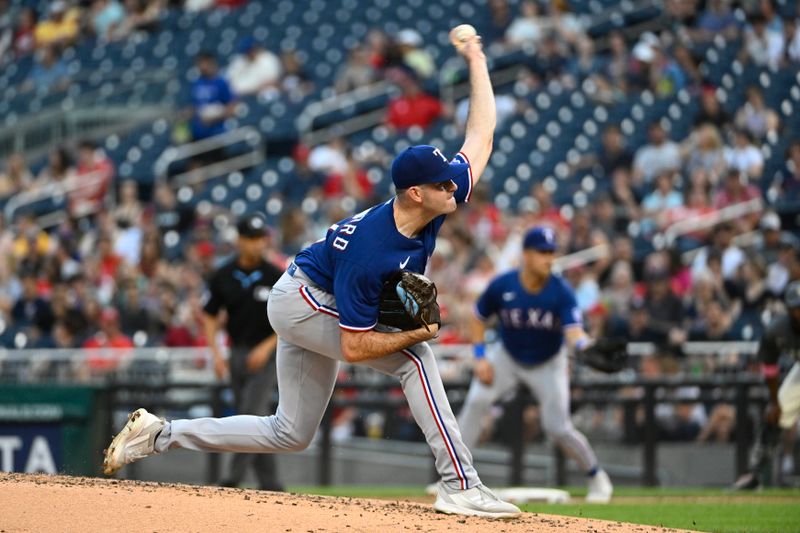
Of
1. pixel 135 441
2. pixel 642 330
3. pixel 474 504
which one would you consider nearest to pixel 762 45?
pixel 642 330

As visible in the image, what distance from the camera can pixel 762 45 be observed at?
57.0 ft

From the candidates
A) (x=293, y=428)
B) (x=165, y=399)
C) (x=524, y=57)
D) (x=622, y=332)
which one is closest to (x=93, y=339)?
(x=165, y=399)

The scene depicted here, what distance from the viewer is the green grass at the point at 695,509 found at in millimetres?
8102

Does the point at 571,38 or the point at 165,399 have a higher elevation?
the point at 571,38

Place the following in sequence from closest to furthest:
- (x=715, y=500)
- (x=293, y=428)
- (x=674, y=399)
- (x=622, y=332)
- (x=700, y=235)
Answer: (x=293, y=428) < (x=715, y=500) < (x=674, y=399) < (x=622, y=332) < (x=700, y=235)

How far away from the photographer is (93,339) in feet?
50.7

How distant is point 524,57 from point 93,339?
7.47m

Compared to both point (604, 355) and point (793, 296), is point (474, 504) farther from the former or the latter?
point (793, 296)

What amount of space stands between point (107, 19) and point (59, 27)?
39.1 inches

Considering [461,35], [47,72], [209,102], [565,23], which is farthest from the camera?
[47,72]

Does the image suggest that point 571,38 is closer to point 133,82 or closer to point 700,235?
point 700,235

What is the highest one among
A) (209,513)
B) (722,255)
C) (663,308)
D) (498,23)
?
(498,23)

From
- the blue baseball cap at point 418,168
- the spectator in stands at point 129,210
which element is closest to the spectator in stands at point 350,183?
the spectator in stands at point 129,210

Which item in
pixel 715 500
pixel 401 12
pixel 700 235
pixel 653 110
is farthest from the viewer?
pixel 401 12
